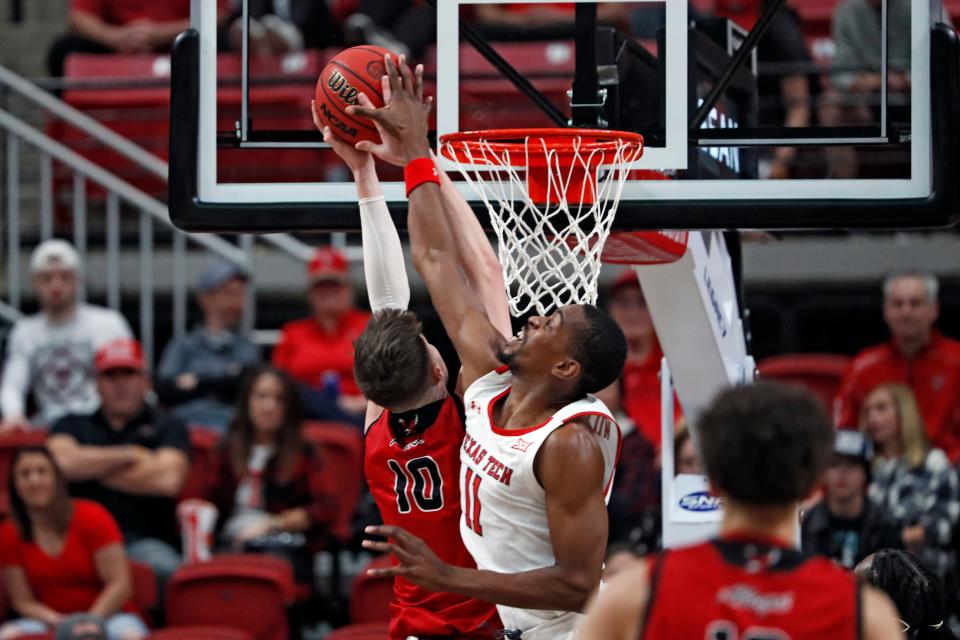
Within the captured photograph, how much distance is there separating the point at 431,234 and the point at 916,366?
13.9 feet

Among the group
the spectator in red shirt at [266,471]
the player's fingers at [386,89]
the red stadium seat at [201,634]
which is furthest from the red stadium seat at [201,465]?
the player's fingers at [386,89]

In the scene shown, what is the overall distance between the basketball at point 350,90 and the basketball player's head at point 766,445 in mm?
1747

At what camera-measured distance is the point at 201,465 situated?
7.81 meters

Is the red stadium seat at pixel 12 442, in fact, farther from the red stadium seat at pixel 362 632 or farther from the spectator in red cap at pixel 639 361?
the spectator in red cap at pixel 639 361

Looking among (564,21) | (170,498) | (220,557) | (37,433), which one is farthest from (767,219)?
(564,21)

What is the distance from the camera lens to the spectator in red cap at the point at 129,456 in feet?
24.5

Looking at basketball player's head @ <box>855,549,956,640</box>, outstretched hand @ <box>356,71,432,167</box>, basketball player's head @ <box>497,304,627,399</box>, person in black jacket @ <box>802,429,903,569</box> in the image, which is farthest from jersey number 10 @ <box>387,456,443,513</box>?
person in black jacket @ <box>802,429,903,569</box>

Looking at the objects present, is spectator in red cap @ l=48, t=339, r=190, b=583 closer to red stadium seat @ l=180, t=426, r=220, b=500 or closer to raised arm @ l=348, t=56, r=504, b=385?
red stadium seat @ l=180, t=426, r=220, b=500

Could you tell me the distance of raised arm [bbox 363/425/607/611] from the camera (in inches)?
143

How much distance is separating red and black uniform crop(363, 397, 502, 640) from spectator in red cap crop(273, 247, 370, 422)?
13.5 feet

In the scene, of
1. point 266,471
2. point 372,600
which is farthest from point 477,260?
point 266,471

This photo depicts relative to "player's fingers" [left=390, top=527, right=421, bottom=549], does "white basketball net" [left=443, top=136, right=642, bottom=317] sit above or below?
above

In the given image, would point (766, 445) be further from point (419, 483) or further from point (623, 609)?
point (419, 483)

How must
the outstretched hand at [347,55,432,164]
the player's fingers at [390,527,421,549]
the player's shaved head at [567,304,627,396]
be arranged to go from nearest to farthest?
the player's fingers at [390,527,421,549], the player's shaved head at [567,304,627,396], the outstretched hand at [347,55,432,164]
